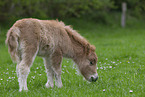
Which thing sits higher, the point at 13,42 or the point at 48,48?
the point at 13,42

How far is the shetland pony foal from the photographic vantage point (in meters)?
5.10

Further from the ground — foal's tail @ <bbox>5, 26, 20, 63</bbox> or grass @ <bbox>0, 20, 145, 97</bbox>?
foal's tail @ <bbox>5, 26, 20, 63</bbox>

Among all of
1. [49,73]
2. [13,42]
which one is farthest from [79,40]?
[13,42]

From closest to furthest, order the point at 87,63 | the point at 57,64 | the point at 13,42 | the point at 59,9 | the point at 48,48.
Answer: the point at 13,42 → the point at 48,48 → the point at 57,64 → the point at 87,63 → the point at 59,9

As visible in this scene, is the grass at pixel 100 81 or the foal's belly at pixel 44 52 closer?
the grass at pixel 100 81

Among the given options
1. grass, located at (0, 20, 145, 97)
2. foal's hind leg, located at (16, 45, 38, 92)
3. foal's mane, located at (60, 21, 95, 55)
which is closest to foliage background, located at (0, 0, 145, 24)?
grass, located at (0, 20, 145, 97)

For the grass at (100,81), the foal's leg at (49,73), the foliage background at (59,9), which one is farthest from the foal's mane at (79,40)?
the foliage background at (59,9)

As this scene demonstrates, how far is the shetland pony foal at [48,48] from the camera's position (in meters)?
5.10

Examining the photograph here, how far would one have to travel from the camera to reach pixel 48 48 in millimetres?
5543

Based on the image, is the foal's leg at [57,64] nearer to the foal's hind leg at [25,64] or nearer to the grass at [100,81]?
the grass at [100,81]

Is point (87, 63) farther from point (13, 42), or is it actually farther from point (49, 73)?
point (13, 42)

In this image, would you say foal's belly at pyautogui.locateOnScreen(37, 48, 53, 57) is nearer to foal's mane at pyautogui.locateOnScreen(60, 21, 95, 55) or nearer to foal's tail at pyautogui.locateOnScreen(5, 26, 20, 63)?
foal's tail at pyautogui.locateOnScreen(5, 26, 20, 63)

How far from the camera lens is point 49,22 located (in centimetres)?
589

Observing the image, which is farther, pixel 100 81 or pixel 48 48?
pixel 100 81
